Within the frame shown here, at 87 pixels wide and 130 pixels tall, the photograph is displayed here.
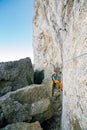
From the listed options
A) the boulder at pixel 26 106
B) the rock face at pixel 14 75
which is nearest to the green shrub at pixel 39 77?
the rock face at pixel 14 75

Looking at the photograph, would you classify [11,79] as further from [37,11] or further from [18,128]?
[37,11]

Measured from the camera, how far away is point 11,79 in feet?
57.6

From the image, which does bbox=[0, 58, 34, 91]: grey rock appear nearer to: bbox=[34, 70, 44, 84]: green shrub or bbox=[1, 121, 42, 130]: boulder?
bbox=[34, 70, 44, 84]: green shrub

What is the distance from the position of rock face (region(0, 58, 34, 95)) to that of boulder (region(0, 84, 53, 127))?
4.70m

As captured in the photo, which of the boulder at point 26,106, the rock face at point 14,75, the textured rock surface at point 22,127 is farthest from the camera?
the rock face at point 14,75

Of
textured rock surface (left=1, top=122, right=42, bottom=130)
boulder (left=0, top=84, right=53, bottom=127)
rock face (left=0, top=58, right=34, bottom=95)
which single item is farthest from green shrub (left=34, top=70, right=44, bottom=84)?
textured rock surface (left=1, top=122, right=42, bottom=130)

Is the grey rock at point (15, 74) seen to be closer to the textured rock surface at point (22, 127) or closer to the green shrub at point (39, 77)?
the green shrub at point (39, 77)

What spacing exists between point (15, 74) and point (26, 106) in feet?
19.8

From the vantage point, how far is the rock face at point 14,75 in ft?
56.9

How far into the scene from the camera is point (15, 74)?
17.6 meters

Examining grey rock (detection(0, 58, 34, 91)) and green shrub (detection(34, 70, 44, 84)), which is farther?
green shrub (detection(34, 70, 44, 84))

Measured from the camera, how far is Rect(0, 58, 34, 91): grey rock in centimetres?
1738

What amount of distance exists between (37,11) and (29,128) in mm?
17381

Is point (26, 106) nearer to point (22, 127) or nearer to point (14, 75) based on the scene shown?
point (22, 127)
